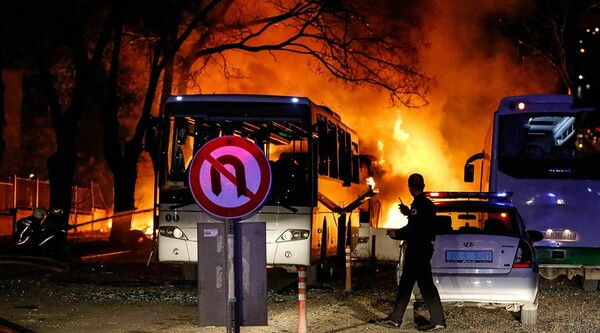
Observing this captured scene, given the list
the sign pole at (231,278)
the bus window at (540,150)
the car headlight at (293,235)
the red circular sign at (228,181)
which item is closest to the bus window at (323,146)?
the car headlight at (293,235)

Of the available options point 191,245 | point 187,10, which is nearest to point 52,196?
point 187,10

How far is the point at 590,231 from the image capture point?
647 inches

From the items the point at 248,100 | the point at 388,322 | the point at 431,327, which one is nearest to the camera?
the point at 431,327

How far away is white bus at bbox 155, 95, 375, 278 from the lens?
15.3 metres

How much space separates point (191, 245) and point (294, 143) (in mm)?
2259

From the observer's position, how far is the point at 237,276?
7598 millimetres

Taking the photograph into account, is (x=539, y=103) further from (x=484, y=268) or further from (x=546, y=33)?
(x=546, y=33)

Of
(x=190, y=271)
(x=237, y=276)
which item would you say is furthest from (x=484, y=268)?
(x=190, y=271)

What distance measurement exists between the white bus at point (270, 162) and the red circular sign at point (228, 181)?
7.84 m

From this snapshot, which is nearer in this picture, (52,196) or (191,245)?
(191,245)

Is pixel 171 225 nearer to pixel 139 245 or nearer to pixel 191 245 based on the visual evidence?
pixel 191 245

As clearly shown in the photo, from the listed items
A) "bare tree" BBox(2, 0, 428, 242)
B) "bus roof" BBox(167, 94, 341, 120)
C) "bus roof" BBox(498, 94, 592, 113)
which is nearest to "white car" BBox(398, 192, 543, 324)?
"bus roof" BBox(167, 94, 341, 120)

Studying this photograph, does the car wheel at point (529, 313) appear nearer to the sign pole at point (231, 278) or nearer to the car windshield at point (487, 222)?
the car windshield at point (487, 222)

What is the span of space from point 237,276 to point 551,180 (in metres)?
10.1
